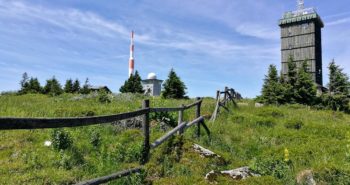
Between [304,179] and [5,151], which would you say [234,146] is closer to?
[304,179]

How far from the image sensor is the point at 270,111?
21.0 metres

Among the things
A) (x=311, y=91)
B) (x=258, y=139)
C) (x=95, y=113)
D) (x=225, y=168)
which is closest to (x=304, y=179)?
(x=225, y=168)

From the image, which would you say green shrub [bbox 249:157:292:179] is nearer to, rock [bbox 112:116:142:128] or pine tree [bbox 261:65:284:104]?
rock [bbox 112:116:142:128]

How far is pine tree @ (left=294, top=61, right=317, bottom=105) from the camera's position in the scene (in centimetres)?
3309

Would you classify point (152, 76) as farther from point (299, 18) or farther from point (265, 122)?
point (265, 122)

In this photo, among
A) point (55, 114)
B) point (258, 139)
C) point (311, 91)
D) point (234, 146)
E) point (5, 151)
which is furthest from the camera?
point (311, 91)

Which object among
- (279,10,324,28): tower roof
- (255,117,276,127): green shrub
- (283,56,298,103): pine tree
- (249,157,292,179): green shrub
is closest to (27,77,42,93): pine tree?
(283,56,298,103): pine tree

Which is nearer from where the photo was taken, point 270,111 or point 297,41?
point 270,111

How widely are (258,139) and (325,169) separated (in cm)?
632

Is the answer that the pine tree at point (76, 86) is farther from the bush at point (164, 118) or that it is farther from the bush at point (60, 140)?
the bush at point (60, 140)

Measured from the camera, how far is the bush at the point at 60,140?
29.9ft

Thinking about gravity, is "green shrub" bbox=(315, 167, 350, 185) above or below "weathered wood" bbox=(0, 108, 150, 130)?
below

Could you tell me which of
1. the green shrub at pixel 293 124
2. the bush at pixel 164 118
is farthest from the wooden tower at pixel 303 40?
the bush at pixel 164 118

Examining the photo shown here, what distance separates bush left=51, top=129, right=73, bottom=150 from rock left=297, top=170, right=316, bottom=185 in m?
5.75
